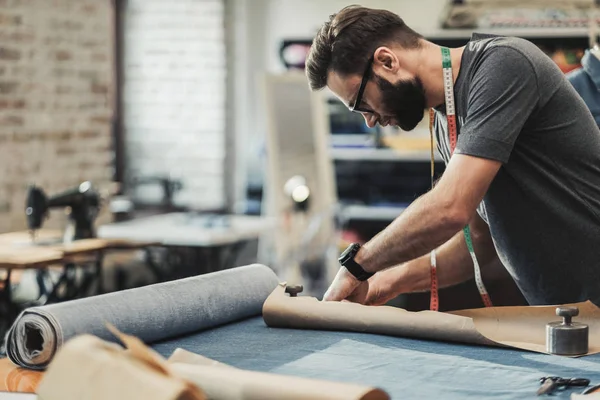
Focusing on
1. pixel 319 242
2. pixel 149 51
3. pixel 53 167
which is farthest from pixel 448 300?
pixel 149 51

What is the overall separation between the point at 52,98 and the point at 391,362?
16.8 ft

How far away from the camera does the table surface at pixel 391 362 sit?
5.16 feet

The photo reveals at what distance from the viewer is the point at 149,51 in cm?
803

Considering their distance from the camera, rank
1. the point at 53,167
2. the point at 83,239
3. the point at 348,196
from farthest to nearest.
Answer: the point at 348,196 < the point at 53,167 < the point at 83,239

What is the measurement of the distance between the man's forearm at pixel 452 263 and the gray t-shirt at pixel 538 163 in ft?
0.71

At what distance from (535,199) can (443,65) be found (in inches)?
15.8

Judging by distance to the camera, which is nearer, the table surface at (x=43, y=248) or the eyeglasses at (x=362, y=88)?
the eyeglasses at (x=362, y=88)

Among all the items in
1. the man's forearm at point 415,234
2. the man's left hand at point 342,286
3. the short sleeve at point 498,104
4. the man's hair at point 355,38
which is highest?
the man's hair at point 355,38

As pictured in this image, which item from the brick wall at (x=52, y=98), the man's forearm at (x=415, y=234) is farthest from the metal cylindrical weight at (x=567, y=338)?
the brick wall at (x=52, y=98)

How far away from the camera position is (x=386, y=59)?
236 centimetres

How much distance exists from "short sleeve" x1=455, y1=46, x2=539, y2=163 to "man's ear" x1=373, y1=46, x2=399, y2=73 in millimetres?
221

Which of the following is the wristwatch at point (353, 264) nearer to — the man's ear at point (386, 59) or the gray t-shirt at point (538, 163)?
the gray t-shirt at point (538, 163)

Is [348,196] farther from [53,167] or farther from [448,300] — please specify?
[53,167]

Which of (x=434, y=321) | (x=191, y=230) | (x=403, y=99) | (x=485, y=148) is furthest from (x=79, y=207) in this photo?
(x=434, y=321)
